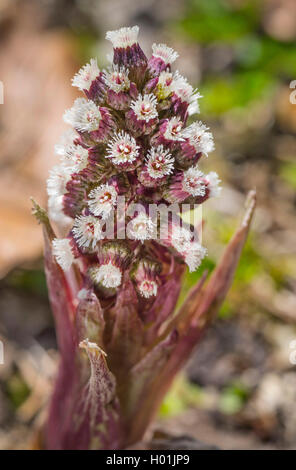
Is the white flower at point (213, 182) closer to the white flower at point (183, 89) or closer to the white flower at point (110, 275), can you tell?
the white flower at point (183, 89)

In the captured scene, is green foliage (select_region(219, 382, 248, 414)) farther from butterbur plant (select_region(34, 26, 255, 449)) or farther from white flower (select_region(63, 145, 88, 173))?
white flower (select_region(63, 145, 88, 173))

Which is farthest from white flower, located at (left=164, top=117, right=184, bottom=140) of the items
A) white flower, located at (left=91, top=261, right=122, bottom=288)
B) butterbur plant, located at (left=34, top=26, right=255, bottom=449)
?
white flower, located at (left=91, top=261, right=122, bottom=288)

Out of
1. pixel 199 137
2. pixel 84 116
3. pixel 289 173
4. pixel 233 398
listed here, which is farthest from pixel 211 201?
pixel 84 116

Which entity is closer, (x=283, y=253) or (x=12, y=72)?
(x=283, y=253)

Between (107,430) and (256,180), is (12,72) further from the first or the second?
(107,430)

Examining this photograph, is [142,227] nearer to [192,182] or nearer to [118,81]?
[192,182]

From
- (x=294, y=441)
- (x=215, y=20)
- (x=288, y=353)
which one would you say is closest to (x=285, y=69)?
(x=215, y=20)
